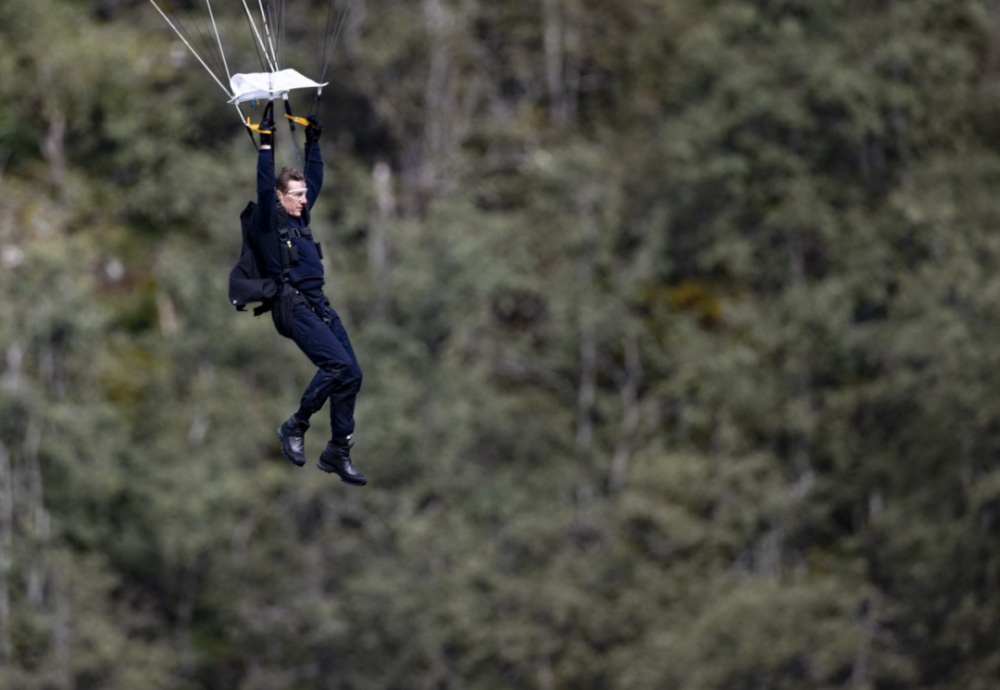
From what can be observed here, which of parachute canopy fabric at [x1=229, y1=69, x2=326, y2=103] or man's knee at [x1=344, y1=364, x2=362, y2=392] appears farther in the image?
man's knee at [x1=344, y1=364, x2=362, y2=392]

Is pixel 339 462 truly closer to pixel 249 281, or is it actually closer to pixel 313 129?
pixel 249 281

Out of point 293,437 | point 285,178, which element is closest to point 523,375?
point 293,437

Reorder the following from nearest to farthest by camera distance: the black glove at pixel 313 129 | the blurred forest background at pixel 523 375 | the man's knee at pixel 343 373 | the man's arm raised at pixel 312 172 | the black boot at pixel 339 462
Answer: the black glove at pixel 313 129 → the man's knee at pixel 343 373 → the black boot at pixel 339 462 → the man's arm raised at pixel 312 172 → the blurred forest background at pixel 523 375

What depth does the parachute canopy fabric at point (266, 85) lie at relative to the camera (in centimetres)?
1095

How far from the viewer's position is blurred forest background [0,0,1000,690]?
2970 cm

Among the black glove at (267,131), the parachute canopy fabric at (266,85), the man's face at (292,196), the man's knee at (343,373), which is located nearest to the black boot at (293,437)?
the man's knee at (343,373)

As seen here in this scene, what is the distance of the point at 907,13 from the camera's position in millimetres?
33969

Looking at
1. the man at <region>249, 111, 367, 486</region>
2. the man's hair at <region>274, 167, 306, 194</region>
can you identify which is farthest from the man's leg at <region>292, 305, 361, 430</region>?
the man's hair at <region>274, 167, 306, 194</region>

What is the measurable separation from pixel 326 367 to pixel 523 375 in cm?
2382

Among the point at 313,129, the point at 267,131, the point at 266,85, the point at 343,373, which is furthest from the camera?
the point at 343,373

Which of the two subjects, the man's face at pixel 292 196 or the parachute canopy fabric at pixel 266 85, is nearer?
the parachute canopy fabric at pixel 266 85

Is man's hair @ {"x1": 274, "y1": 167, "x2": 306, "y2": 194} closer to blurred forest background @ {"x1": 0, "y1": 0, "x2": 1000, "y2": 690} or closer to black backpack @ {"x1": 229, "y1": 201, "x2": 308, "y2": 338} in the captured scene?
black backpack @ {"x1": 229, "y1": 201, "x2": 308, "y2": 338}

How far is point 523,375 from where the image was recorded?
115ft

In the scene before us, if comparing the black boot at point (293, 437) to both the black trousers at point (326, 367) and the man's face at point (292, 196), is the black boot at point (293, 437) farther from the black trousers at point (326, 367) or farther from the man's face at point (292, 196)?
the man's face at point (292, 196)
